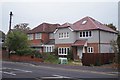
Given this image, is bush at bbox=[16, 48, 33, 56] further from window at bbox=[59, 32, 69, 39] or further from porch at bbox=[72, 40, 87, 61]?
window at bbox=[59, 32, 69, 39]

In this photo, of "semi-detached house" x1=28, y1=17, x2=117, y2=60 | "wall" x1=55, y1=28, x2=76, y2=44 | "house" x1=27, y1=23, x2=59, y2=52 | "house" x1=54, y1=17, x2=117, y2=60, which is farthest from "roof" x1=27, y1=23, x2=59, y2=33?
"house" x1=54, y1=17, x2=117, y2=60

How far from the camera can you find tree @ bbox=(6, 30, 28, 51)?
3709 cm

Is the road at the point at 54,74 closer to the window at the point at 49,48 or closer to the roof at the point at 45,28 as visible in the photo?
the window at the point at 49,48

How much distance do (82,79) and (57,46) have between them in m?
30.0

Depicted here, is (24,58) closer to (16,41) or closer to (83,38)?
(16,41)

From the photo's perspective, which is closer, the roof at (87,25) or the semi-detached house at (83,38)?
the semi-detached house at (83,38)

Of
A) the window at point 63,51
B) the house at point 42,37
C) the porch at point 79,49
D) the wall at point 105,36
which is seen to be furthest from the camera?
the house at point 42,37

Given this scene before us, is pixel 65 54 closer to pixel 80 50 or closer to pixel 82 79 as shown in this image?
pixel 80 50

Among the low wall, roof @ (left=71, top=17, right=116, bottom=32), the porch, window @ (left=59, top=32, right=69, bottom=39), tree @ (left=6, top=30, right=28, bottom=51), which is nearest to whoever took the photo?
the low wall

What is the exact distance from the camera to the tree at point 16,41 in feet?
122

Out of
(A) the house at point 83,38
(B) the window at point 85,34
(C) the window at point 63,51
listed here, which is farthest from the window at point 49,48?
(B) the window at point 85,34


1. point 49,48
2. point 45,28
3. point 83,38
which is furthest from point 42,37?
point 83,38

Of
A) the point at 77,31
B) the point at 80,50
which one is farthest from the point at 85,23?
the point at 80,50

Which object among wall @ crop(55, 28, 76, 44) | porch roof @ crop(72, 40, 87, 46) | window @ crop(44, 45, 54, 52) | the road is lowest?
the road
